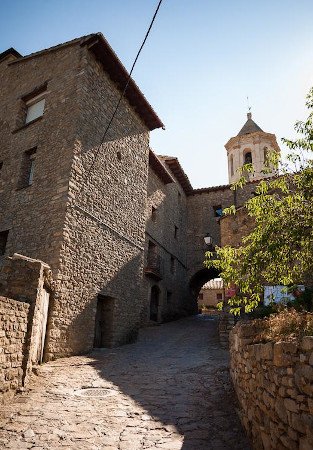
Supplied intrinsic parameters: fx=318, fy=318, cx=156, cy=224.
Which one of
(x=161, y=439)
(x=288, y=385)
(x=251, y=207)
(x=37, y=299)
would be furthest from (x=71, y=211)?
(x=288, y=385)

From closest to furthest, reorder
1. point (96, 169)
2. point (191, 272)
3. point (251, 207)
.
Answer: point (251, 207)
point (96, 169)
point (191, 272)

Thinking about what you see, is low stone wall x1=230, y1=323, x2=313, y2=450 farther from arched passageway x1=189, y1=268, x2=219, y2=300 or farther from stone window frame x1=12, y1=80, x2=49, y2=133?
arched passageway x1=189, y1=268, x2=219, y2=300

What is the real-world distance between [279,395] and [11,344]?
4.26m

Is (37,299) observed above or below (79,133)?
below

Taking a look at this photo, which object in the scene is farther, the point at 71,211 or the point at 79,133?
the point at 79,133

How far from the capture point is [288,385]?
2756mm

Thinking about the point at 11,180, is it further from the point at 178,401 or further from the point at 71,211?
the point at 178,401

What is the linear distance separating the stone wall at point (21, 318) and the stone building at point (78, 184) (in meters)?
0.17

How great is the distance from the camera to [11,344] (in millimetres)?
5258

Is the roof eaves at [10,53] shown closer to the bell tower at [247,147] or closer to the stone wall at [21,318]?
the stone wall at [21,318]

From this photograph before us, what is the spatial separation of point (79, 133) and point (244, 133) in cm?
2355

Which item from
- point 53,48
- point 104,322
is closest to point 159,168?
point 53,48

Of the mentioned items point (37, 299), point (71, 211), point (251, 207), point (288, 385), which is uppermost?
point (71, 211)

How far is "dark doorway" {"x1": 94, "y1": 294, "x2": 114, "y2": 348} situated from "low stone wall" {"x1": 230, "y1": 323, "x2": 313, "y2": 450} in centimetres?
652
